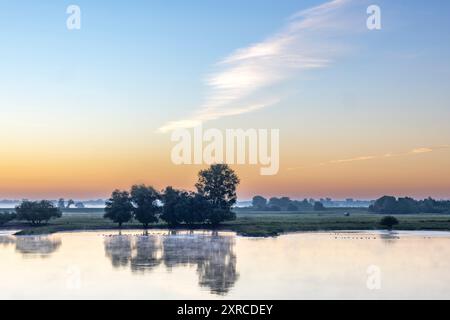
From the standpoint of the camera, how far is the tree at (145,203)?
296ft

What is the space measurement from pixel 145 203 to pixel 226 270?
5170 centimetres

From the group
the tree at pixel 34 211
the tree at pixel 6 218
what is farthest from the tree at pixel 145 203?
the tree at pixel 6 218

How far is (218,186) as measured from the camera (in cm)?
9694

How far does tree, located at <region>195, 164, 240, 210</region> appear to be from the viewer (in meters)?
96.4

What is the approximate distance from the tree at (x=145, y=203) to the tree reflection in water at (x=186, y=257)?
22.4 m

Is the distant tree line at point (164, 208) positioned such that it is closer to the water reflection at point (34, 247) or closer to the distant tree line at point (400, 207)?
the water reflection at point (34, 247)

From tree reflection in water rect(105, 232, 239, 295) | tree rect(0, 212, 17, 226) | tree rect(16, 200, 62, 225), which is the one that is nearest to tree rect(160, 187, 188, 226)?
tree rect(16, 200, 62, 225)

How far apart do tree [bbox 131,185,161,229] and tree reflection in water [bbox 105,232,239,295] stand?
2242 cm

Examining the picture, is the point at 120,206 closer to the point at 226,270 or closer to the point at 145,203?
the point at 145,203

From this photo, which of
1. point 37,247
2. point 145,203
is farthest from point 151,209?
point 37,247
